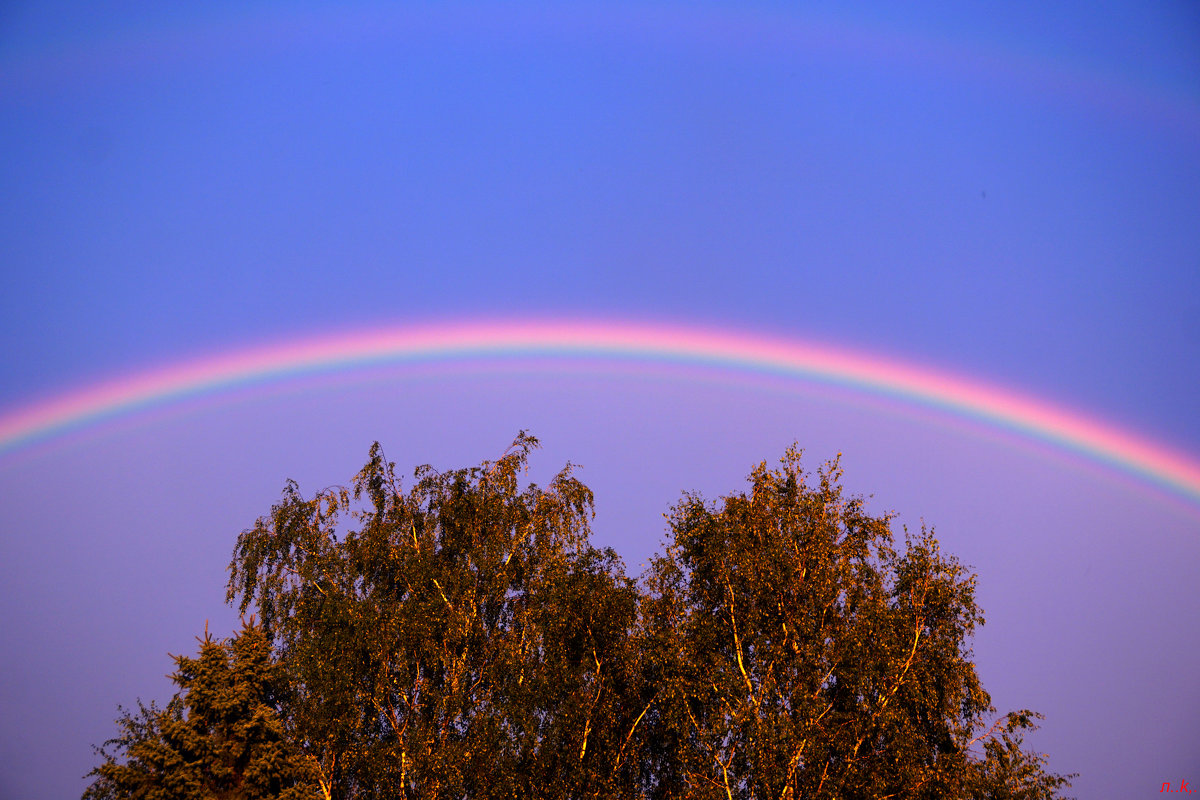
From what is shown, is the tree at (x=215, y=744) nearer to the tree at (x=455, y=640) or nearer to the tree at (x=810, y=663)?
the tree at (x=455, y=640)

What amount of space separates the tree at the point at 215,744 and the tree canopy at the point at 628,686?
4 cm

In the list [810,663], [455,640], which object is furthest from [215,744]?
[810,663]

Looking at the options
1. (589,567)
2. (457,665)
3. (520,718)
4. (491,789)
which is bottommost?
(491,789)

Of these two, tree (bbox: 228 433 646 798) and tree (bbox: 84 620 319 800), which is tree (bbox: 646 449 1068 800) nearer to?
tree (bbox: 228 433 646 798)

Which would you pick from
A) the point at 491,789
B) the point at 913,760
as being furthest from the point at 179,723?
the point at 913,760

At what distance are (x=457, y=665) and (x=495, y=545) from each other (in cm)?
407

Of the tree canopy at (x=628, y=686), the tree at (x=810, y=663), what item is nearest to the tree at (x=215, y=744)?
the tree canopy at (x=628, y=686)

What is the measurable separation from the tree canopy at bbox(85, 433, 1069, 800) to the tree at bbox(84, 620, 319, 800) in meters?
0.04

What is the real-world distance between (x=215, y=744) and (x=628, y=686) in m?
9.77

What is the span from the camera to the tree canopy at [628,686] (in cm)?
2127

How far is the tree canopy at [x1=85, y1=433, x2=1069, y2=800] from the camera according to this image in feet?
69.8

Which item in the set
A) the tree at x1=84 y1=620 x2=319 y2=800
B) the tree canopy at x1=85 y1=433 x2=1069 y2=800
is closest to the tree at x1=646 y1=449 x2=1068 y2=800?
the tree canopy at x1=85 y1=433 x2=1069 y2=800

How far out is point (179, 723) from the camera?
20469 mm

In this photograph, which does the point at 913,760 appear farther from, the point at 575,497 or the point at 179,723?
the point at 179,723
